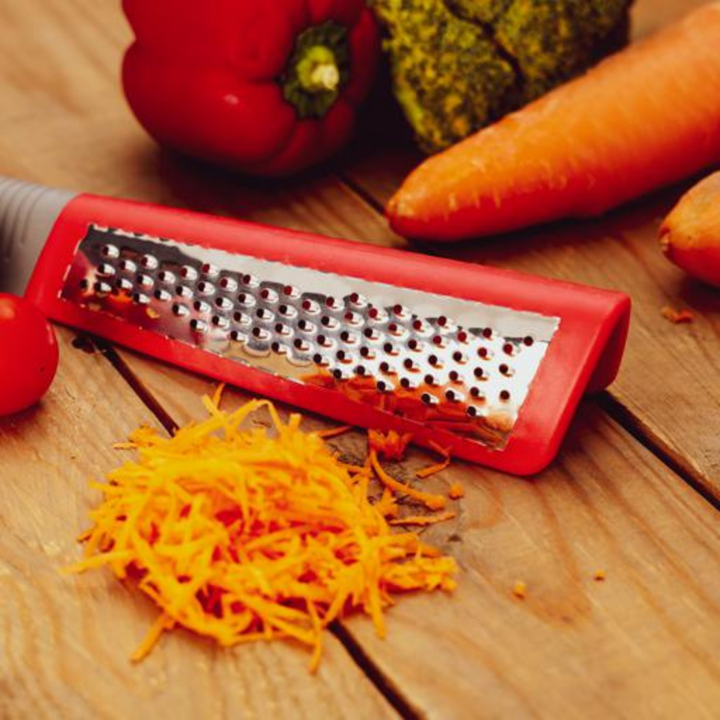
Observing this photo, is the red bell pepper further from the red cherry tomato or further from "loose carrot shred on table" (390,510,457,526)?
"loose carrot shred on table" (390,510,457,526)

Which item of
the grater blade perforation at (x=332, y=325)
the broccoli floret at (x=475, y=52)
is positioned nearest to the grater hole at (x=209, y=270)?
the grater blade perforation at (x=332, y=325)

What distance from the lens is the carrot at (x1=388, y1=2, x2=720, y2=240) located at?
4.58ft

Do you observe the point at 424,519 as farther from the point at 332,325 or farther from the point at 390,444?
the point at 332,325

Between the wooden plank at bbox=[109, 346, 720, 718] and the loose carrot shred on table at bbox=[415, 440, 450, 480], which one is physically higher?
the loose carrot shred on table at bbox=[415, 440, 450, 480]

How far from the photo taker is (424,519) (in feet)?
3.36

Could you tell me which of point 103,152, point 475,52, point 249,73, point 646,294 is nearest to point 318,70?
point 249,73

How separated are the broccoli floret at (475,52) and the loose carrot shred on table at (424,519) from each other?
24.0 inches

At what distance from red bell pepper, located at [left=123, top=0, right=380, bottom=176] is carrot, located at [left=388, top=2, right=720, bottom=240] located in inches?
5.9

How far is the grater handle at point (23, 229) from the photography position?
1.27 metres

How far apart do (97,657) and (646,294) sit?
2.25ft

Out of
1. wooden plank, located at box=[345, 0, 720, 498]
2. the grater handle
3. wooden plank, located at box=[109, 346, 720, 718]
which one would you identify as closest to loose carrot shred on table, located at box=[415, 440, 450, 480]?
wooden plank, located at box=[109, 346, 720, 718]

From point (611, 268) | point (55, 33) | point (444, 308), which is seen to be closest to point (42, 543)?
point (444, 308)

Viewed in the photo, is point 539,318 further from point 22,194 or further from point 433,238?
point 22,194

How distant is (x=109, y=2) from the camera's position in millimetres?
1886
